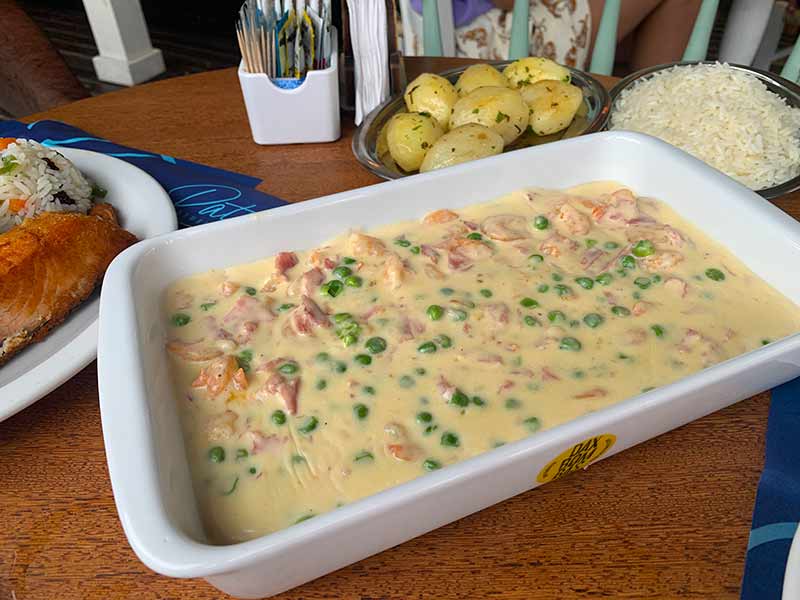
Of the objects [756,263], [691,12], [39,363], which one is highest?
[756,263]

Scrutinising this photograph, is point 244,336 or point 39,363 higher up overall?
point 244,336

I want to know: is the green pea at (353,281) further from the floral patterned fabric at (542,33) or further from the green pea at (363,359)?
the floral patterned fabric at (542,33)

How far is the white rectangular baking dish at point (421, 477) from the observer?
659mm

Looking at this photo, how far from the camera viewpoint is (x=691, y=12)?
276 centimetres

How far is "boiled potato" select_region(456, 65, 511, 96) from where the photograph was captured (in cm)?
158

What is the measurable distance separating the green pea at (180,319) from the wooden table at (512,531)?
0.19 metres

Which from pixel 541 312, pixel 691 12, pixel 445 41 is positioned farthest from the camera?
pixel 691 12

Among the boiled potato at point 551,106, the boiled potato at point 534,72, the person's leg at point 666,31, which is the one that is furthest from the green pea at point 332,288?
the person's leg at point 666,31

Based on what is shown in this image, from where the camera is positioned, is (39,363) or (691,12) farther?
(691,12)

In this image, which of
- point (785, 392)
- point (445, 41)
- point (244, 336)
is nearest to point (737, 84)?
point (785, 392)

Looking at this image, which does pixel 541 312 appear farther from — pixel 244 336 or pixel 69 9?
pixel 69 9

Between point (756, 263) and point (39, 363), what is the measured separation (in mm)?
1198

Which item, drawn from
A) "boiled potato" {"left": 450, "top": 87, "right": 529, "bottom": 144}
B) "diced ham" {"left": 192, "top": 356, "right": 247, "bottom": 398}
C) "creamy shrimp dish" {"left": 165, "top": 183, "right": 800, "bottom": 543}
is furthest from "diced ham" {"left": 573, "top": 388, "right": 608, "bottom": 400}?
"boiled potato" {"left": 450, "top": 87, "right": 529, "bottom": 144}

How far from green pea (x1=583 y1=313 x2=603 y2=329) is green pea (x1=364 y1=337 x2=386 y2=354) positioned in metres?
0.31
